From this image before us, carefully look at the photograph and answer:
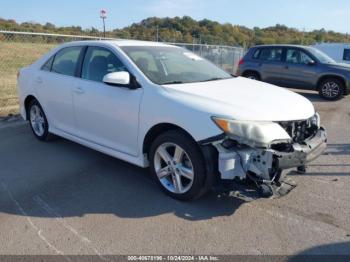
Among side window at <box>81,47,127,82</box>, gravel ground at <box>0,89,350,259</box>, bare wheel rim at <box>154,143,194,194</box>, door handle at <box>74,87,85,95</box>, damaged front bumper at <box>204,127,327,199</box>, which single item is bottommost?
gravel ground at <box>0,89,350,259</box>

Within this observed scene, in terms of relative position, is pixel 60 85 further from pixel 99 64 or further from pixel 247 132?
pixel 247 132

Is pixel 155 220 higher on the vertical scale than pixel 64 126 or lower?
lower

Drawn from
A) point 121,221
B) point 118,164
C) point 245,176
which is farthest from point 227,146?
point 118,164

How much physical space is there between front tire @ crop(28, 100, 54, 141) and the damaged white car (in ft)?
1.31

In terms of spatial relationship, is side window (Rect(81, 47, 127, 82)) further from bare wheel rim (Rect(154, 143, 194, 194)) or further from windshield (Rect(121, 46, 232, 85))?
bare wheel rim (Rect(154, 143, 194, 194))

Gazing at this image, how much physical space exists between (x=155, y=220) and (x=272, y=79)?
978 centimetres

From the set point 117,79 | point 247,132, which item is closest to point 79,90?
point 117,79

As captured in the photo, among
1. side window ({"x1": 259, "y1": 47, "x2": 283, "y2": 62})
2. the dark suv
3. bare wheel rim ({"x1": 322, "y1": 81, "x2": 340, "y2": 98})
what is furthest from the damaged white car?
side window ({"x1": 259, "y1": 47, "x2": 283, "y2": 62})

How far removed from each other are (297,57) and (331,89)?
4.88ft

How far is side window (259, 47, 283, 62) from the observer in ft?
40.4

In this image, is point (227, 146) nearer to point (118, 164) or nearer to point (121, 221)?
point (121, 221)

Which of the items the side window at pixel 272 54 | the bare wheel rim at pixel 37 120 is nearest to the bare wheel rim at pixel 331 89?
the side window at pixel 272 54

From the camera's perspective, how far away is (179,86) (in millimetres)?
4191

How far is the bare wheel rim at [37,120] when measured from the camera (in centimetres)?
602
